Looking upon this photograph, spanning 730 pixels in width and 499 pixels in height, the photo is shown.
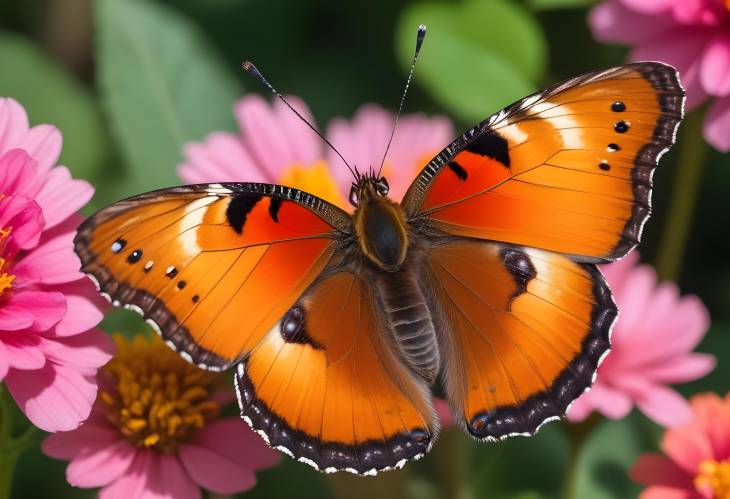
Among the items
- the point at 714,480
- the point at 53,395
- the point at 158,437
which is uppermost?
the point at 53,395

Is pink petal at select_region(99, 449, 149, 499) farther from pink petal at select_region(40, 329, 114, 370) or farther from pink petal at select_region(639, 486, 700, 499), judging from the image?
pink petal at select_region(639, 486, 700, 499)

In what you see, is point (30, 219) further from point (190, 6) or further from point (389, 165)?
point (190, 6)

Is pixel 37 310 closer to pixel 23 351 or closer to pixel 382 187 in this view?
pixel 23 351

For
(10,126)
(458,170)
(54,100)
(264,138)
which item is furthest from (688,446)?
(54,100)

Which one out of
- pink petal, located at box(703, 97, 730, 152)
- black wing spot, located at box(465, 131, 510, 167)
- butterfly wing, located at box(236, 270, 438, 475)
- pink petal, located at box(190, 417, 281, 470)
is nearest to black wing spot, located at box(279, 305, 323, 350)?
butterfly wing, located at box(236, 270, 438, 475)

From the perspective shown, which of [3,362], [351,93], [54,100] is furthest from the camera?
[351,93]

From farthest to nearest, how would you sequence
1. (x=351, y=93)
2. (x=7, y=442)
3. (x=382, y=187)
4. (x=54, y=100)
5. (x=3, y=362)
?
(x=351, y=93) → (x=54, y=100) → (x=382, y=187) → (x=7, y=442) → (x=3, y=362)

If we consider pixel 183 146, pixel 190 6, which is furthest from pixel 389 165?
pixel 190 6
